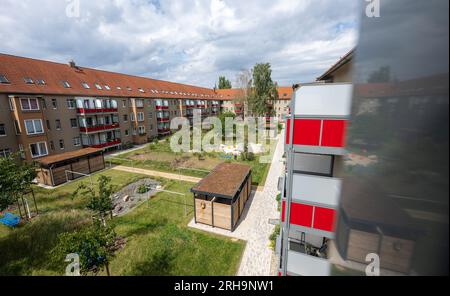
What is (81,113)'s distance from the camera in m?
24.9

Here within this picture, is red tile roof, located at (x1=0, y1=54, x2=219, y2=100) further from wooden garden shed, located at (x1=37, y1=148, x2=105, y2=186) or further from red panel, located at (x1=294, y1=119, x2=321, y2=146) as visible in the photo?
red panel, located at (x1=294, y1=119, x2=321, y2=146)

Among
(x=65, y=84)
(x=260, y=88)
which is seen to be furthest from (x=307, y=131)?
(x=260, y=88)

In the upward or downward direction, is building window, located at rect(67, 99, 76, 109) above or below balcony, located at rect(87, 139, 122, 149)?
above

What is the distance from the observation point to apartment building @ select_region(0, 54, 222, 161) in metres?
19.1

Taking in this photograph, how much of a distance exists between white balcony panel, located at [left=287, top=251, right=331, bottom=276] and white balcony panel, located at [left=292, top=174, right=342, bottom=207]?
164cm

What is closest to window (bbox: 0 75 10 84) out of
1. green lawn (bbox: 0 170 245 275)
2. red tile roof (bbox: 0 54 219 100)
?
red tile roof (bbox: 0 54 219 100)

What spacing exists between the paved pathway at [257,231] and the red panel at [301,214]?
3.83m

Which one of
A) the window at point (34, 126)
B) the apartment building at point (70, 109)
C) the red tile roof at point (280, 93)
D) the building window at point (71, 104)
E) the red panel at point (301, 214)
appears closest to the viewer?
the red panel at point (301, 214)

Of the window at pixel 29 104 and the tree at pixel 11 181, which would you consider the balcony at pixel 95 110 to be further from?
the tree at pixel 11 181

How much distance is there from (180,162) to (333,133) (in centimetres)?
2000

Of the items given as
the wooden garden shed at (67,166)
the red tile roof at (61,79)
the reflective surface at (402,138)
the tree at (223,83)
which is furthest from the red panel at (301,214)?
the tree at (223,83)

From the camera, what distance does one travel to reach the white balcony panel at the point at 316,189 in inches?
218

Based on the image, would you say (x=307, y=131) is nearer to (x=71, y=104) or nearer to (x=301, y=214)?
(x=301, y=214)
